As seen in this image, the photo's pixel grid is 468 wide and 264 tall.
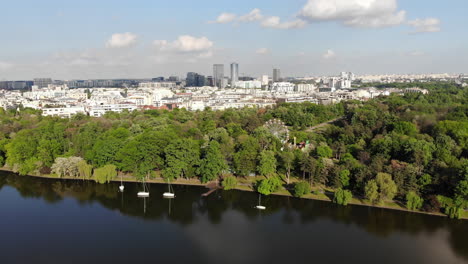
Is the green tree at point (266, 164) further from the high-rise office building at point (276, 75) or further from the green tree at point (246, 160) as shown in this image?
the high-rise office building at point (276, 75)

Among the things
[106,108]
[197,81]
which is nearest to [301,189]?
[106,108]

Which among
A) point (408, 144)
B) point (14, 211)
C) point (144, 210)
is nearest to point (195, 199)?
point (144, 210)

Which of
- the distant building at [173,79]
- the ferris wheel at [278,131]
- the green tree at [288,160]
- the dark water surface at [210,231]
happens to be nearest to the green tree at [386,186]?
the dark water surface at [210,231]

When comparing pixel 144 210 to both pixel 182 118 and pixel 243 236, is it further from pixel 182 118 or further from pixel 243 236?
pixel 182 118

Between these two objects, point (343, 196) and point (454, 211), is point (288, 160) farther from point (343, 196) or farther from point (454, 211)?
point (454, 211)

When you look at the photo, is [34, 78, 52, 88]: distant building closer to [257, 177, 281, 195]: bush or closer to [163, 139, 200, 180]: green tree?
[163, 139, 200, 180]: green tree

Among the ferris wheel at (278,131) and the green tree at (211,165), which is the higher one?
the ferris wheel at (278,131)

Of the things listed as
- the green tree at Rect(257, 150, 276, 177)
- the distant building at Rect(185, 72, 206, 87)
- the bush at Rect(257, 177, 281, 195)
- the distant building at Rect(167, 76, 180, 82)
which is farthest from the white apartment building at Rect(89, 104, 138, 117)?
the distant building at Rect(167, 76, 180, 82)
